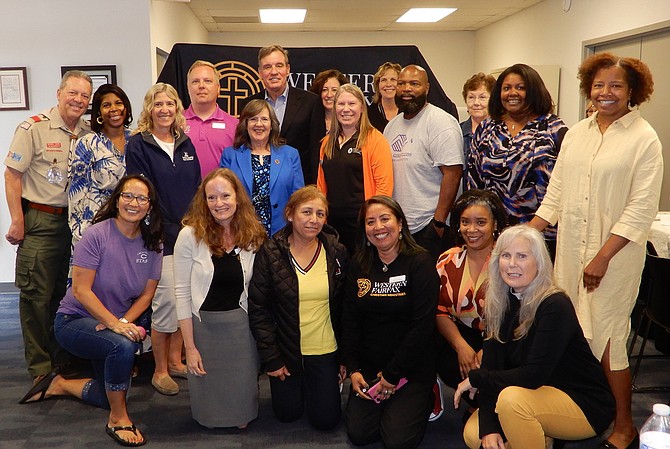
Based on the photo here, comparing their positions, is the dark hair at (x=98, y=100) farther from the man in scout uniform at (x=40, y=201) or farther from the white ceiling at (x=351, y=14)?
the white ceiling at (x=351, y=14)

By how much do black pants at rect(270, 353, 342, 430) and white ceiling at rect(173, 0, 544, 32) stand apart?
19.0ft

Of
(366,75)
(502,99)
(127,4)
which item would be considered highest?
(127,4)

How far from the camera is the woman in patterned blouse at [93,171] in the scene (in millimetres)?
3322

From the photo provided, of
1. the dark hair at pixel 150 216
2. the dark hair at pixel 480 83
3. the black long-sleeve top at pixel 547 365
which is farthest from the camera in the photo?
the dark hair at pixel 480 83

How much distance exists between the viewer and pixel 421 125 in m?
3.34

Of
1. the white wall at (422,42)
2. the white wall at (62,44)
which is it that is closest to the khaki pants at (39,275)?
the white wall at (62,44)

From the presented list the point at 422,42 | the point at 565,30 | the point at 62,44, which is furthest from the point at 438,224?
the point at 422,42

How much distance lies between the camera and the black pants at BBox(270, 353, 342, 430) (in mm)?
2967

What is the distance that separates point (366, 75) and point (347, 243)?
6.71 feet

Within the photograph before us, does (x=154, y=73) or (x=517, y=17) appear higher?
(x=517, y=17)

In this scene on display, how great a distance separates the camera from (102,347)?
9.50ft

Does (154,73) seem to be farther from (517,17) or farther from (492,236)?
(517,17)

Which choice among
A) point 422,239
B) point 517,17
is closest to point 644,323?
point 422,239

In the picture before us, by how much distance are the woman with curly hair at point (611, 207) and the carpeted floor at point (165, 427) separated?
52 centimetres
